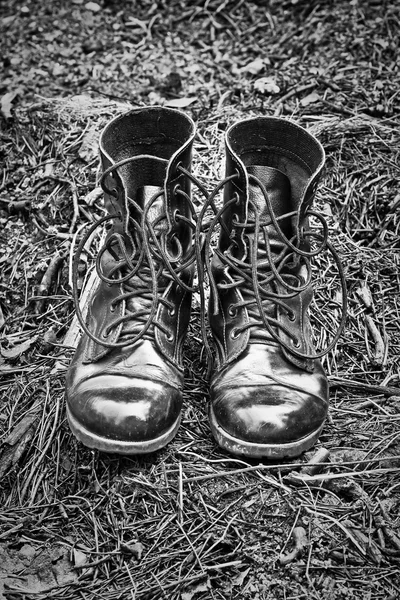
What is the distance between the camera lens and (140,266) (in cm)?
218

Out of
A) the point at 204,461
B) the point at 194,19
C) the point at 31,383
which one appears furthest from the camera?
the point at 194,19

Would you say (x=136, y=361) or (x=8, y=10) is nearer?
(x=136, y=361)

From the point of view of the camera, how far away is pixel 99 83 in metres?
3.89

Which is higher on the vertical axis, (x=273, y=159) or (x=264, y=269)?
(x=273, y=159)

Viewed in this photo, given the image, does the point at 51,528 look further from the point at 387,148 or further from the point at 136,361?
the point at 387,148

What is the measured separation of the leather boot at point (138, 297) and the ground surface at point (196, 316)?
168 mm

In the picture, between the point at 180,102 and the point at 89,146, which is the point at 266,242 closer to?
the point at 89,146

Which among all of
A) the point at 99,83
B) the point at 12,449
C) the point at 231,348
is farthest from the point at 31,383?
the point at 99,83

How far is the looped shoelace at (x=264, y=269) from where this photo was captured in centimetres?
204

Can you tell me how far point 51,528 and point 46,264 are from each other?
50.7 inches

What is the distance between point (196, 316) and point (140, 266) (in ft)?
1.50

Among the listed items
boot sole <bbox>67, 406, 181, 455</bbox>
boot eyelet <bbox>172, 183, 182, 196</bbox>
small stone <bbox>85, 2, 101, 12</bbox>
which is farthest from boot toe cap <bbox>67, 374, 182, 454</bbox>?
small stone <bbox>85, 2, 101, 12</bbox>

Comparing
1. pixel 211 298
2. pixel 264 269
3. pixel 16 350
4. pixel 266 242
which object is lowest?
pixel 16 350

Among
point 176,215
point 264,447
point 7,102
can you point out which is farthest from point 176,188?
point 7,102
